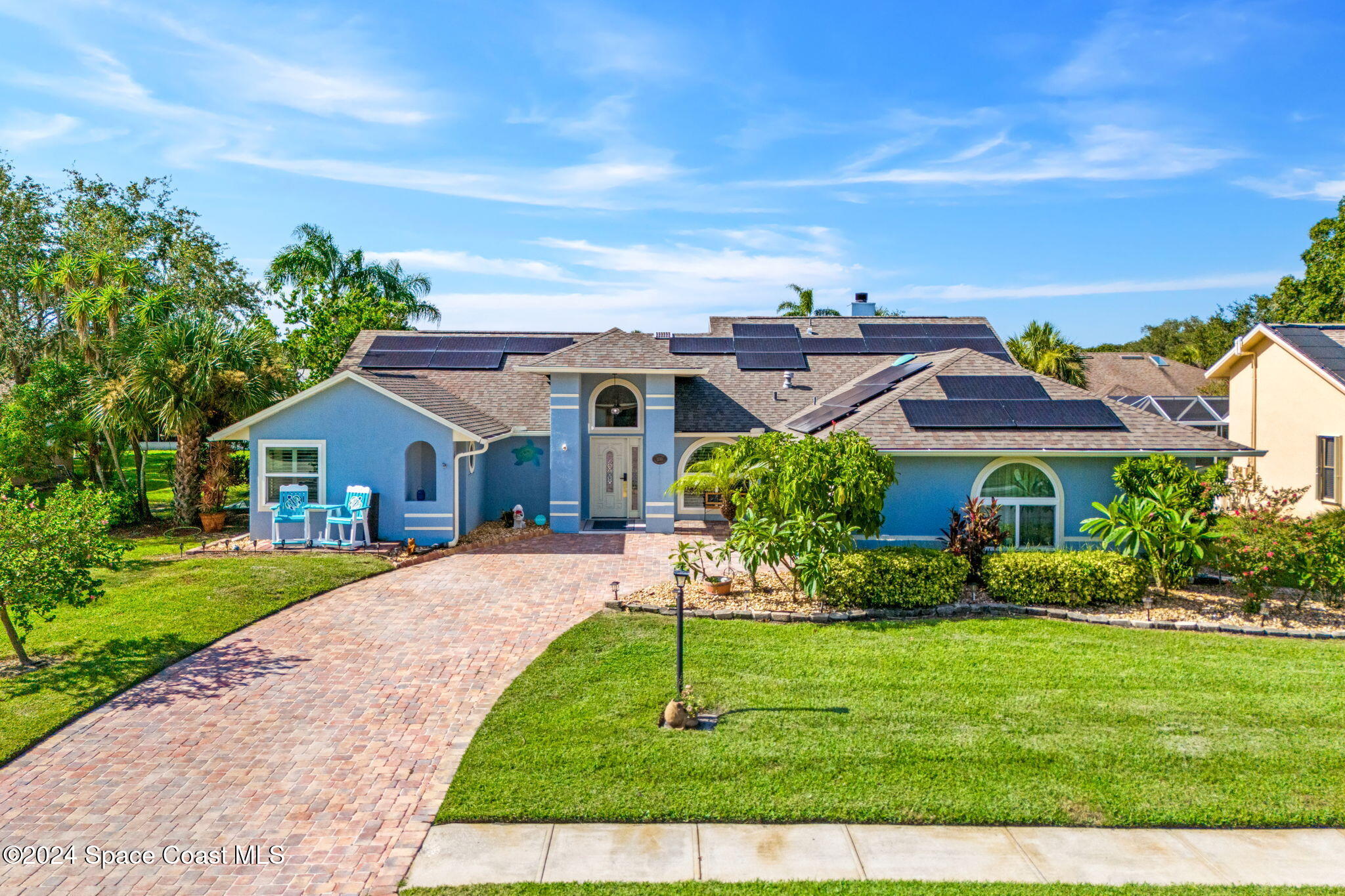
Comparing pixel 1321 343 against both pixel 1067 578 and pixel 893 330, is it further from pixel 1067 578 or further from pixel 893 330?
pixel 1067 578

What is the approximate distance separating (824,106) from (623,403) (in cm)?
934

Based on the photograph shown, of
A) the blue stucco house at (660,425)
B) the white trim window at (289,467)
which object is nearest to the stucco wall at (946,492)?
the blue stucco house at (660,425)

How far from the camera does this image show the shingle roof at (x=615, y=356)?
67.0 feet

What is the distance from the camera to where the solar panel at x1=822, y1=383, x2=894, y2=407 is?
1831 cm

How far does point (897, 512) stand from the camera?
50.5ft

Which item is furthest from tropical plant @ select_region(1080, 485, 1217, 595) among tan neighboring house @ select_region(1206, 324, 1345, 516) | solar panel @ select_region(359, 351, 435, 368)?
solar panel @ select_region(359, 351, 435, 368)

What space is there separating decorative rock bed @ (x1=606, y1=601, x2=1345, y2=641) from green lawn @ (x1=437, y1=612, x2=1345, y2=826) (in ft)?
1.33

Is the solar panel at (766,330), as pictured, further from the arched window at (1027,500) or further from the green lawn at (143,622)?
the green lawn at (143,622)

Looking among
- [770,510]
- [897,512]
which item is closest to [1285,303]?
[897,512]

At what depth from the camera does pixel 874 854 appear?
6270 millimetres

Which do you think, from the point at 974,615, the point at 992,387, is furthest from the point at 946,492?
the point at 992,387

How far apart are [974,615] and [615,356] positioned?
11.6 meters

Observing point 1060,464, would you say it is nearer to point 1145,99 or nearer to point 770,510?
point 770,510

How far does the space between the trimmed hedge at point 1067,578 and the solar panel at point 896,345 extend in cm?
1374
